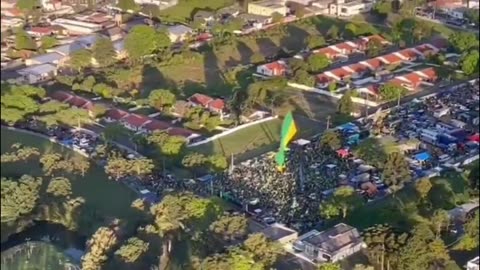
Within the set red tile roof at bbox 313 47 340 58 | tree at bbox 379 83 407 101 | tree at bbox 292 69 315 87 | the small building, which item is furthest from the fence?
the small building

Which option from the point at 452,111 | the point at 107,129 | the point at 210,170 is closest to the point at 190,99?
the point at 107,129

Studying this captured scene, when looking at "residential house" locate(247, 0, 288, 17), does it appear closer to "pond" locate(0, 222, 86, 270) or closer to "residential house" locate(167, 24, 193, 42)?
"residential house" locate(167, 24, 193, 42)

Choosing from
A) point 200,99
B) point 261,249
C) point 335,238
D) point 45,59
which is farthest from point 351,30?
point 261,249

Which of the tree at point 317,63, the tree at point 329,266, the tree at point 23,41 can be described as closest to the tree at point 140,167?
the tree at point 329,266

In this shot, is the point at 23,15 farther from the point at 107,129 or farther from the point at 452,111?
the point at 452,111

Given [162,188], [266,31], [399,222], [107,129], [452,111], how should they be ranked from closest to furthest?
[399,222], [162,188], [107,129], [452,111], [266,31]
